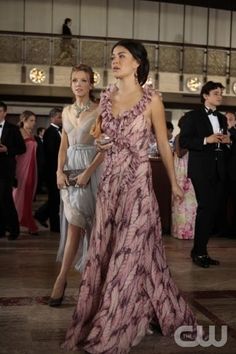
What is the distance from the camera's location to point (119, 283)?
8.60ft

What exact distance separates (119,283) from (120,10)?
14142 millimetres

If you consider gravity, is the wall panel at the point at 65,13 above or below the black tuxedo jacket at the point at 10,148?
above

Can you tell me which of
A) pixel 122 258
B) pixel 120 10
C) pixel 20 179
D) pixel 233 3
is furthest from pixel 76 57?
pixel 122 258

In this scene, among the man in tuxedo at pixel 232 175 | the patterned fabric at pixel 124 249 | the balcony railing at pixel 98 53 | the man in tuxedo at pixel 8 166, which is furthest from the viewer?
the balcony railing at pixel 98 53

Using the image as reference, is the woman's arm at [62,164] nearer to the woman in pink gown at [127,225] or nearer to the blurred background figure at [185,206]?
the woman in pink gown at [127,225]

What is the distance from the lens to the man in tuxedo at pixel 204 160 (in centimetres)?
469

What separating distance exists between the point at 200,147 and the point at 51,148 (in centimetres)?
244

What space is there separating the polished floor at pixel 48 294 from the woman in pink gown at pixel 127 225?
0.56 feet

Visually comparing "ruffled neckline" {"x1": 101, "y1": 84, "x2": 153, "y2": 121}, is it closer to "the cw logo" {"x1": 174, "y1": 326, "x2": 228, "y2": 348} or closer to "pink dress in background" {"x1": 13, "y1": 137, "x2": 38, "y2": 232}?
"the cw logo" {"x1": 174, "y1": 326, "x2": 228, "y2": 348}

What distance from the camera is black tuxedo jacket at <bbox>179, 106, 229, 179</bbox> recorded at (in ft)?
15.4

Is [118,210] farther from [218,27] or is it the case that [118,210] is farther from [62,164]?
[218,27]

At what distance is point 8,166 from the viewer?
19.5ft

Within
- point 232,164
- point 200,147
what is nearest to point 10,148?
point 200,147

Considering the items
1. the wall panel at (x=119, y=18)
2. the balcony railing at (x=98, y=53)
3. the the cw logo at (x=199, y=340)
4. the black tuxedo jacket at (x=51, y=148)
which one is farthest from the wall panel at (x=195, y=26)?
the the cw logo at (x=199, y=340)
